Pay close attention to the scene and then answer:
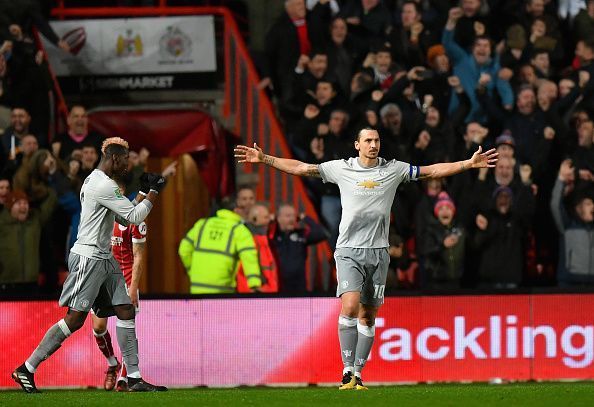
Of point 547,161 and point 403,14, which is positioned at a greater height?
point 403,14

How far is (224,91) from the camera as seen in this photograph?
20797 millimetres

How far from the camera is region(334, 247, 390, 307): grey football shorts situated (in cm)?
1316

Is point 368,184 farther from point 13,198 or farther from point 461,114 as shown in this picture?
point 461,114

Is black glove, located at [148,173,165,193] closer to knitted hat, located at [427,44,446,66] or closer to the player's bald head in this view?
the player's bald head

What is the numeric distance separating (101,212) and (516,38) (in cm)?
871

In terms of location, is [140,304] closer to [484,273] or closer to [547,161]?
[484,273]

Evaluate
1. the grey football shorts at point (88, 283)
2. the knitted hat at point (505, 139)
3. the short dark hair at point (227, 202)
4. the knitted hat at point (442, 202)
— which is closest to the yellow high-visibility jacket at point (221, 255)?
the grey football shorts at point (88, 283)

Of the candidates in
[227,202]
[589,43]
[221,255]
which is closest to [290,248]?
[221,255]

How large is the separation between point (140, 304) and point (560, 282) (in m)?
5.08

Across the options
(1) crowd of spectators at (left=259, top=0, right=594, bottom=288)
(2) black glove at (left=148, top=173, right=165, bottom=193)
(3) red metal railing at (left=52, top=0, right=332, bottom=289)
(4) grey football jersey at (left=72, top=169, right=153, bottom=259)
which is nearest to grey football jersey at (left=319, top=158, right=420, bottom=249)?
(2) black glove at (left=148, top=173, right=165, bottom=193)

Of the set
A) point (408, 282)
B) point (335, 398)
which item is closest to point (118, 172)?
point (335, 398)

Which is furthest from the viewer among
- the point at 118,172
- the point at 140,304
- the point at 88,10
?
the point at 88,10

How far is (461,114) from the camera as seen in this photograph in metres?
19.7

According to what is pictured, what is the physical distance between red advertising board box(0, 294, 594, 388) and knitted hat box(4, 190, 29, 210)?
Answer: 2317 mm
